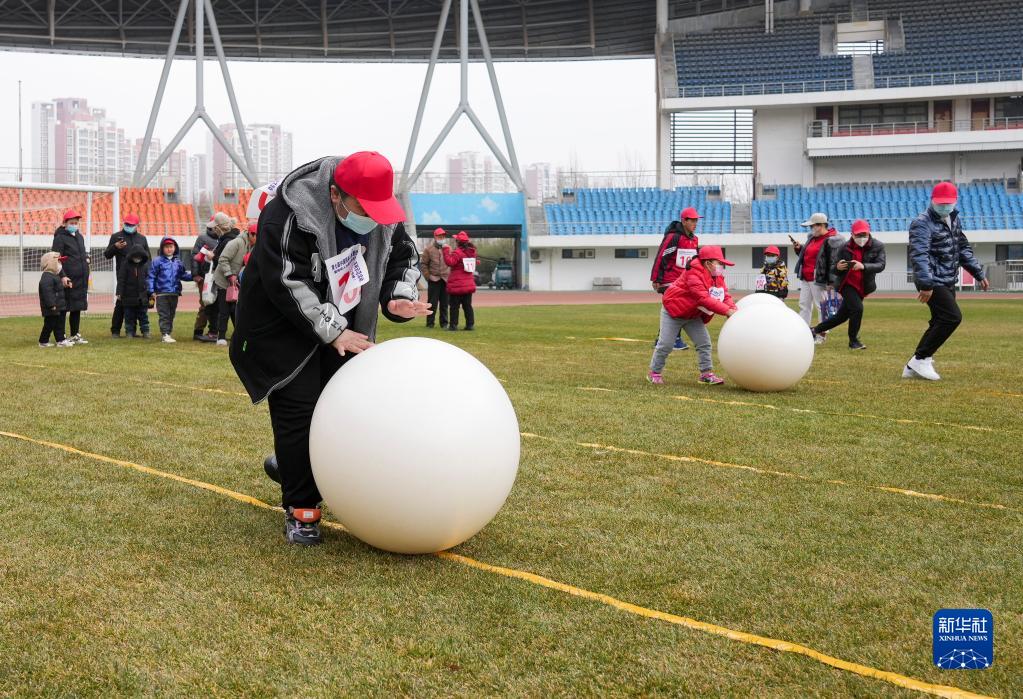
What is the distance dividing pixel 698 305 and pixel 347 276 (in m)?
6.26

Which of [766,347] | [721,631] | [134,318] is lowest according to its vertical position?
[721,631]

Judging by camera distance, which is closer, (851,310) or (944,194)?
(944,194)

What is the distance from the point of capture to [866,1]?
172 feet

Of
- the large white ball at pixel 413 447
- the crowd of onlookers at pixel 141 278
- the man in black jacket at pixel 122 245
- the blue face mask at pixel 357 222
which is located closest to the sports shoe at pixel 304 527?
the large white ball at pixel 413 447

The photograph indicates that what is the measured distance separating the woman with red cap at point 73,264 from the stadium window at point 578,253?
35032 millimetres

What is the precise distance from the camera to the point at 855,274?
15.5 meters

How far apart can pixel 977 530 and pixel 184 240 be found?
44.4 meters

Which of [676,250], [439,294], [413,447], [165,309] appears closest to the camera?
[413,447]

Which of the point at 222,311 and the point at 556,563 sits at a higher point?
the point at 222,311

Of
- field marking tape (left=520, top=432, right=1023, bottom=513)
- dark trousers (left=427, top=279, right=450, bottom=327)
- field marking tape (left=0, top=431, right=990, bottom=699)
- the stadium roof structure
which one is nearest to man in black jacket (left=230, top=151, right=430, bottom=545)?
field marking tape (left=0, top=431, right=990, bottom=699)

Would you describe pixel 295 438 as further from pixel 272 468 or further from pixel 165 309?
pixel 165 309

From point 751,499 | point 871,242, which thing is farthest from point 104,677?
point 871,242

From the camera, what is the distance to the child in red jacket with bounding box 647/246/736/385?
34.3ft

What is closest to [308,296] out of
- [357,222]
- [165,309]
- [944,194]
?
[357,222]
